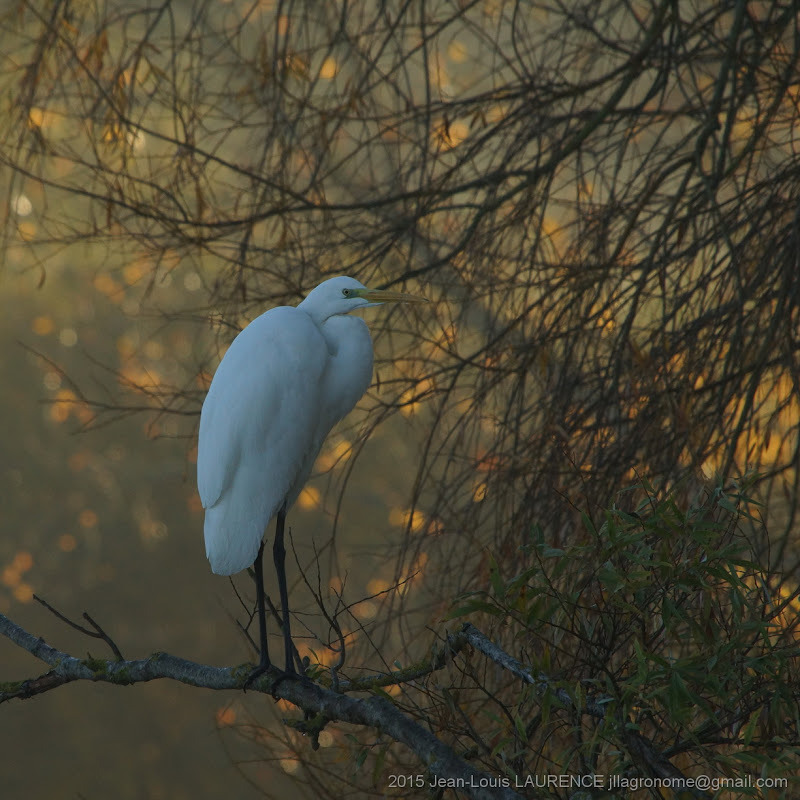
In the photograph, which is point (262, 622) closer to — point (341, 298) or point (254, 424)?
point (254, 424)

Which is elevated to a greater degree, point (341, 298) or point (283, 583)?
point (341, 298)

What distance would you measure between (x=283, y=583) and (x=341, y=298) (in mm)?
421

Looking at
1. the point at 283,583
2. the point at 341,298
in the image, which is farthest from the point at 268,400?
the point at 283,583

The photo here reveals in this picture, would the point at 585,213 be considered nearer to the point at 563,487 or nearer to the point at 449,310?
the point at 449,310

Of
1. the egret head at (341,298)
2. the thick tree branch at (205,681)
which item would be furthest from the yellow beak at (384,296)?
the thick tree branch at (205,681)

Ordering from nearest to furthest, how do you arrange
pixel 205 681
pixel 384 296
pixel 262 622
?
pixel 205 681 < pixel 384 296 < pixel 262 622

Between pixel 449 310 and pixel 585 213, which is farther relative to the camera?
pixel 449 310

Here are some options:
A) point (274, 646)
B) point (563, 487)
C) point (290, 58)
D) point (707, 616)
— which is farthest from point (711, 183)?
point (274, 646)

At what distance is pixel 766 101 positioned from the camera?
1.56 metres

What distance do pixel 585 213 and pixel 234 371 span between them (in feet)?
2.09

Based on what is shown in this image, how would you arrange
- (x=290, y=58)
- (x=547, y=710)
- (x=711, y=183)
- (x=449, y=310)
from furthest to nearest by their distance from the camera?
(x=449, y=310) < (x=290, y=58) < (x=711, y=183) < (x=547, y=710)

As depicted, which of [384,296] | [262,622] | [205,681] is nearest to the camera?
[205,681]

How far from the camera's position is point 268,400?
4.08 feet

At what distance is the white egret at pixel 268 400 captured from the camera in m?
1.23
